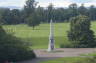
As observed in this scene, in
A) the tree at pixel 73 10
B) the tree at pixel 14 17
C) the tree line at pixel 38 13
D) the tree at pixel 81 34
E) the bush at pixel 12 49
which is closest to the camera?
the bush at pixel 12 49

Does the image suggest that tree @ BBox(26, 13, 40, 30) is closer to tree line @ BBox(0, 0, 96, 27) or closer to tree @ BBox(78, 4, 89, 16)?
tree line @ BBox(0, 0, 96, 27)

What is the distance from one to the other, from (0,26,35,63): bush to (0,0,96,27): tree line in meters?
25.4

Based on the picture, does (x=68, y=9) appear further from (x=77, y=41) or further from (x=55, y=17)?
(x=77, y=41)

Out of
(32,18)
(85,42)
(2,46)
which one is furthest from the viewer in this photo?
(32,18)

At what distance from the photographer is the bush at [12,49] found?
25.7 metres

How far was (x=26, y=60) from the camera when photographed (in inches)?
1089

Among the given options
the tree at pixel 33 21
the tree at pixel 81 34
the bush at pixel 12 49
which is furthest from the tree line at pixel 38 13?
the bush at pixel 12 49

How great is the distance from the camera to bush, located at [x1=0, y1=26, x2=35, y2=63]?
25.7 meters

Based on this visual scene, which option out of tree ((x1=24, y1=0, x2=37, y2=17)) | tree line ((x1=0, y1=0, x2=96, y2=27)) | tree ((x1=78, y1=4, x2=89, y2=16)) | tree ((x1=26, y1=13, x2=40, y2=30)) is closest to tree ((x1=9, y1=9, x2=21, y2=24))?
tree line ((x1=0, y1=0, x2=96, y2=27))

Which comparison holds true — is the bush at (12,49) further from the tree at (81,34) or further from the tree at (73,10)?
the tree at (73,10)

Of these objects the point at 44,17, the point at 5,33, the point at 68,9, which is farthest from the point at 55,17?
the point at 5,33

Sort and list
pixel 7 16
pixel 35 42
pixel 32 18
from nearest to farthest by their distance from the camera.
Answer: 1. pixel 35 42
2. pixel 7 16
3. pixel 32 18

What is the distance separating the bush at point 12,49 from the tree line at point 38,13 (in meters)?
25.4

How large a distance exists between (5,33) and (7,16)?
88.1 ft
